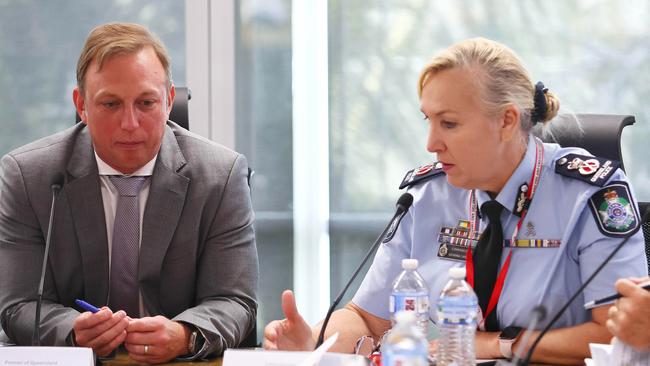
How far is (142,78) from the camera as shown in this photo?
256 cm

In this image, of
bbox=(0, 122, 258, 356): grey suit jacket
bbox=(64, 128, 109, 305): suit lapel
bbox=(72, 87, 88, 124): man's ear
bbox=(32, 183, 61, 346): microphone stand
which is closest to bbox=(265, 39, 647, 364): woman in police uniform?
bbox=(0, 122, 258, 356): grey suit jacket

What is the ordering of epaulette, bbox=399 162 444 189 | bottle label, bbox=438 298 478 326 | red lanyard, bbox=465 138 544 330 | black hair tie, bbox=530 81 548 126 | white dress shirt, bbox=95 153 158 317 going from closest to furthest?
bottle label, bbox=438 298 478 326
red lanyard, bbox=465 138 544 330
black hair tie, bbox=530 81 548 126
epaulette, bbox=399 162 444 189
white dress shirt, bbox=95 153 158 317

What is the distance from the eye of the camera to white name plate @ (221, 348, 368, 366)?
6.11ft

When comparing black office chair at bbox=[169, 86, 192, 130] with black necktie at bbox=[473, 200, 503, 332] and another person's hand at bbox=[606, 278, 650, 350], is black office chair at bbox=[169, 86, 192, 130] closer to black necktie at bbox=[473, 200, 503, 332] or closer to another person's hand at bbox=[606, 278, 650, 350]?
black necktie at bbox=[473, 200, 503, 332]

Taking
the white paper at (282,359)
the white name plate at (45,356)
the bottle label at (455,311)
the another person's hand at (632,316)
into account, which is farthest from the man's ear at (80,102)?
the another person's hand at (632,316)

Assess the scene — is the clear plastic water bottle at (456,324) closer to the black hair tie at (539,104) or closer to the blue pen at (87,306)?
the black hair tie at (539,104)

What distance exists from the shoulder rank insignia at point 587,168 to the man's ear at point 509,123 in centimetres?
15

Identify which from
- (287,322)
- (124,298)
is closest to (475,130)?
(287,322)

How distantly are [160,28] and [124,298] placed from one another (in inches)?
78.7

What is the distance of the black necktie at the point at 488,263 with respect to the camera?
229cm

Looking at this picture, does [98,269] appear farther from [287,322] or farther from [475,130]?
[475,130]

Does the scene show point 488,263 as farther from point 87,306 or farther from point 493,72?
point 87,306

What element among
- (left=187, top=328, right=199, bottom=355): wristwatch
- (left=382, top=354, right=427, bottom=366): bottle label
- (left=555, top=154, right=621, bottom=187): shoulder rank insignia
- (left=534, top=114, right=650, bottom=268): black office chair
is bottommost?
(left=187, top=328, right=199, bottom=355): wristwatch

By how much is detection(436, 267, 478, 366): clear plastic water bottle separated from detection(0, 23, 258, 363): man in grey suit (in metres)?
0.76
